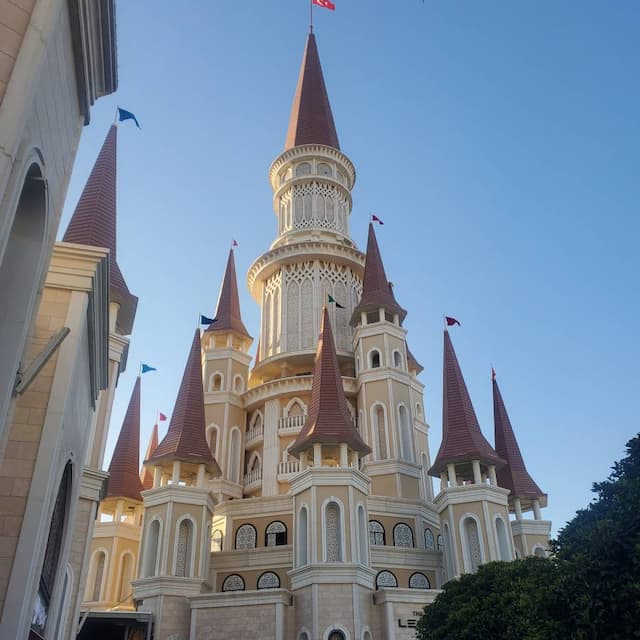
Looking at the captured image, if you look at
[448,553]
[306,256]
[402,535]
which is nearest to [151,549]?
[402,535]

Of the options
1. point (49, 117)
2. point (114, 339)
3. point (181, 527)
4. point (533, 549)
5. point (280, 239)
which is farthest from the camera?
point (280, 239)

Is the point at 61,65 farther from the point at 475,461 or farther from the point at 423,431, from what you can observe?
the point at 423,431

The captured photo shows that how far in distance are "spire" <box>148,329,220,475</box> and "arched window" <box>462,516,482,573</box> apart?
10045mm

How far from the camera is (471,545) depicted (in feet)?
83.5

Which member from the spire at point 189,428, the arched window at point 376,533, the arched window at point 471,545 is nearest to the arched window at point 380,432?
the arched window at point 376,533

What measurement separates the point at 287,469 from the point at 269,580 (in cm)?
629

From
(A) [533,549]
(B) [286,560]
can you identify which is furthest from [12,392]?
(A) [533,549]

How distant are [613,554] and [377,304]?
24921mm

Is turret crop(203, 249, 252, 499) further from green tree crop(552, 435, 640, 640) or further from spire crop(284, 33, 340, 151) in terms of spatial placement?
green tree crop(552, 435, 640, 640)

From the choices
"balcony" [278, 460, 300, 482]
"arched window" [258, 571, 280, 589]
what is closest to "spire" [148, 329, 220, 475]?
"balcony" [278, 460, 300, 482]

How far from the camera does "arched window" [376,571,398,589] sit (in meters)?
26.1

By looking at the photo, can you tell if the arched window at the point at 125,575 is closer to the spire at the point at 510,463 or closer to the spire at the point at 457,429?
the spire at the point at 457,429

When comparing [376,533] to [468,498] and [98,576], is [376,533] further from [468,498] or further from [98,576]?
[98,576]

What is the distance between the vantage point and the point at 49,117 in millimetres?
7980
